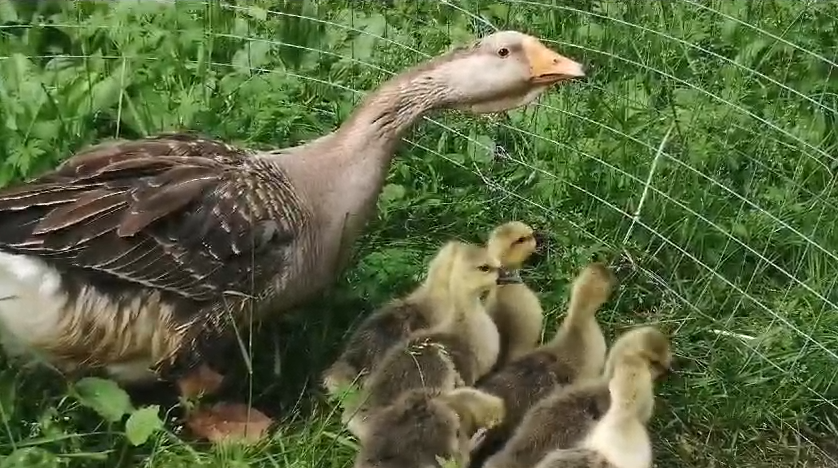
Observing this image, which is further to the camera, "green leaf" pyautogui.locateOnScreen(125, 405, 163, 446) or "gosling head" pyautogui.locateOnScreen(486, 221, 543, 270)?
"gosling head" pyautogui.locateOnScreen(486, 221, 543, 270)

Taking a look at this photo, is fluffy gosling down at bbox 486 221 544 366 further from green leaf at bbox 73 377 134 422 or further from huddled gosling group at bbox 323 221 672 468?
green leaf at bbox 73 377 134 422

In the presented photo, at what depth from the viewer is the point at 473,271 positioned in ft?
11.9

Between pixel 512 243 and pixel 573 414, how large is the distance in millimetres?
714

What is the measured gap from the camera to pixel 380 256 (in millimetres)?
4367

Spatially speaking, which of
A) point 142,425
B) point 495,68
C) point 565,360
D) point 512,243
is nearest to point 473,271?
point 512,243

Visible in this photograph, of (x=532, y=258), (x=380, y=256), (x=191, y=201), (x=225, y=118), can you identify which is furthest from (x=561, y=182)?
(x=191, y=201)

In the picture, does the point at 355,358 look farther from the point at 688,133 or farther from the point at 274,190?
the point at 688,133

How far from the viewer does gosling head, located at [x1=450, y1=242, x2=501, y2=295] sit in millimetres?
3609

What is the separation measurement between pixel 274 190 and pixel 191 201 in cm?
26

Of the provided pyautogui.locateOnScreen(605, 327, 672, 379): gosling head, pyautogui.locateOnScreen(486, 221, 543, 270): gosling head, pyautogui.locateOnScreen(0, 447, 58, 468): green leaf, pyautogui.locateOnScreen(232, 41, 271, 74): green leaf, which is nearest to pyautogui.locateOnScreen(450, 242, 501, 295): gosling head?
pyautogui.locateOnScreen(486, 221, 543, 270): gosling head

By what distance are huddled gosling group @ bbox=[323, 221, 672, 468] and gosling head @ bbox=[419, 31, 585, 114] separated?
45cm

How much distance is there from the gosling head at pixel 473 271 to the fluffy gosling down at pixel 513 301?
0.31 ft

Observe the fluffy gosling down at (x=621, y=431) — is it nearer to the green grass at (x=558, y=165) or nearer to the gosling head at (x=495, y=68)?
the green grass at (x=558, y=165)

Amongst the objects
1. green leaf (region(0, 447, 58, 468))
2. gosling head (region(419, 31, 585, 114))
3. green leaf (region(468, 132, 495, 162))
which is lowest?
green leaf (region(0, 447, 58, 468))
